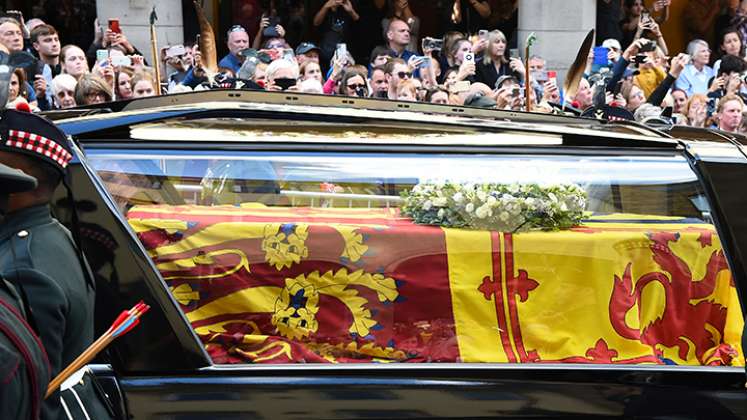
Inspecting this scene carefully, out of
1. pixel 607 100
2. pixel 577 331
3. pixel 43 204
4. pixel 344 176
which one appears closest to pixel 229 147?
pixel 344 176

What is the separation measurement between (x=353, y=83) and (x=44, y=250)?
624cm

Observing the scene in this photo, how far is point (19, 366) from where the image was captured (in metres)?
2.18

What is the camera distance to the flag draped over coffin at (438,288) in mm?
→ 3451

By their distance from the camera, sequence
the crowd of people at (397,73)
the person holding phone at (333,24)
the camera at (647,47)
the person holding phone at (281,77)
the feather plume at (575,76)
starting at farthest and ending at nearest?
1. the person holding phone at (333,24)
2. the camera at (647,47)
3. the person holding phone at (281,77)
4. the crowd of people at (397,73)
5. the feather plume at (575,76)

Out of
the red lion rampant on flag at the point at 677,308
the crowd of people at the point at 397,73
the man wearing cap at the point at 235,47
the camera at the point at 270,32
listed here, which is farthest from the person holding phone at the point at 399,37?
the red lion rampant on flag at the point at 677,308

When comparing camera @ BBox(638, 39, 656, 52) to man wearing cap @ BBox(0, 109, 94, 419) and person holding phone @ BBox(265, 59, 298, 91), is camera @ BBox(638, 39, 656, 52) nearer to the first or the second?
person holding phone @ BBox(265, 59, 298, 91)

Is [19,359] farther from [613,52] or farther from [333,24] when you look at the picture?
[333,24]

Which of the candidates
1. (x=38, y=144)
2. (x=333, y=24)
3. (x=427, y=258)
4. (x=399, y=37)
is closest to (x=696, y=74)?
(x=399, y=37)

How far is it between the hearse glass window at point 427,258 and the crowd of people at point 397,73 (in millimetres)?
2127

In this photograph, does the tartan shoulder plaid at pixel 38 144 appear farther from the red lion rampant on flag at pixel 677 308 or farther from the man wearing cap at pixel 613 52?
the man wearing cap at pixel 613 52

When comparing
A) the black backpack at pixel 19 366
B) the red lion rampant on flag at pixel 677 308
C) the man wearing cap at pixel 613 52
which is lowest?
the red lion rampant on flag at pixel 677 308

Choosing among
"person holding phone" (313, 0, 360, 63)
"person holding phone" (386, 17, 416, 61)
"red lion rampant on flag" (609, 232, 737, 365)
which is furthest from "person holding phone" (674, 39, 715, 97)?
"red lion rampant on flag" (609, 232, 737, 365)

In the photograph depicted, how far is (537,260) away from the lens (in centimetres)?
354

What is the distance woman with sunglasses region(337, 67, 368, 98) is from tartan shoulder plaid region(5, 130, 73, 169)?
6.03 meters
